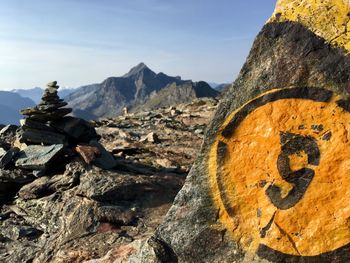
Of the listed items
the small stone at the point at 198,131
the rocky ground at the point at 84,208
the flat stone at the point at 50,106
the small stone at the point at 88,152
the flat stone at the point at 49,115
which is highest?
the flat stone at the point at 50,106

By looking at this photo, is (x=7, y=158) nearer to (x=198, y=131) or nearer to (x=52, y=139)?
(x=52, y=139)

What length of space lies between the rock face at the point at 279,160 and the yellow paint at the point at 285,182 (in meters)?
0.02

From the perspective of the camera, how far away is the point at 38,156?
70.8ft

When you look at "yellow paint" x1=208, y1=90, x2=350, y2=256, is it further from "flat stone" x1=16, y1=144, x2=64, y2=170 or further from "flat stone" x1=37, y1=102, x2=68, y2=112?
"flat stone" x1=37, y1=102, x2=68, y2=112

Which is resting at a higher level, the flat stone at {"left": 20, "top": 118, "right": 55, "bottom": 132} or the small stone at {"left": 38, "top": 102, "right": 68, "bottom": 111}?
the small stone at {"left": 38, "top": 102, "right": 68, "bottom": 111}

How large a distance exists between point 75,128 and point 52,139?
1.68 meters

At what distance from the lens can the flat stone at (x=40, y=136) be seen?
22219 mm

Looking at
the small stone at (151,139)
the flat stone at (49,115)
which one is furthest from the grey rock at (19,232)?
the small stone at (151,139)

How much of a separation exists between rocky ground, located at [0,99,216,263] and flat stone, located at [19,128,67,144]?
175cm

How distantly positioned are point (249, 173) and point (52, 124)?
Result: 50.7ft

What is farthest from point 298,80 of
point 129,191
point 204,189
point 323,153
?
point 129,191

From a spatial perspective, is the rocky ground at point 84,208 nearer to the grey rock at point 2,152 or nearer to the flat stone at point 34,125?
the grey rock at point 2,152

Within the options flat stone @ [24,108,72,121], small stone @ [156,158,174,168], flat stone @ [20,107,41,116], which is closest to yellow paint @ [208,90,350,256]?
small stone @ [156,158,174,168]

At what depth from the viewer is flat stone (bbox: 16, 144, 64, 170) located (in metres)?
21.1
